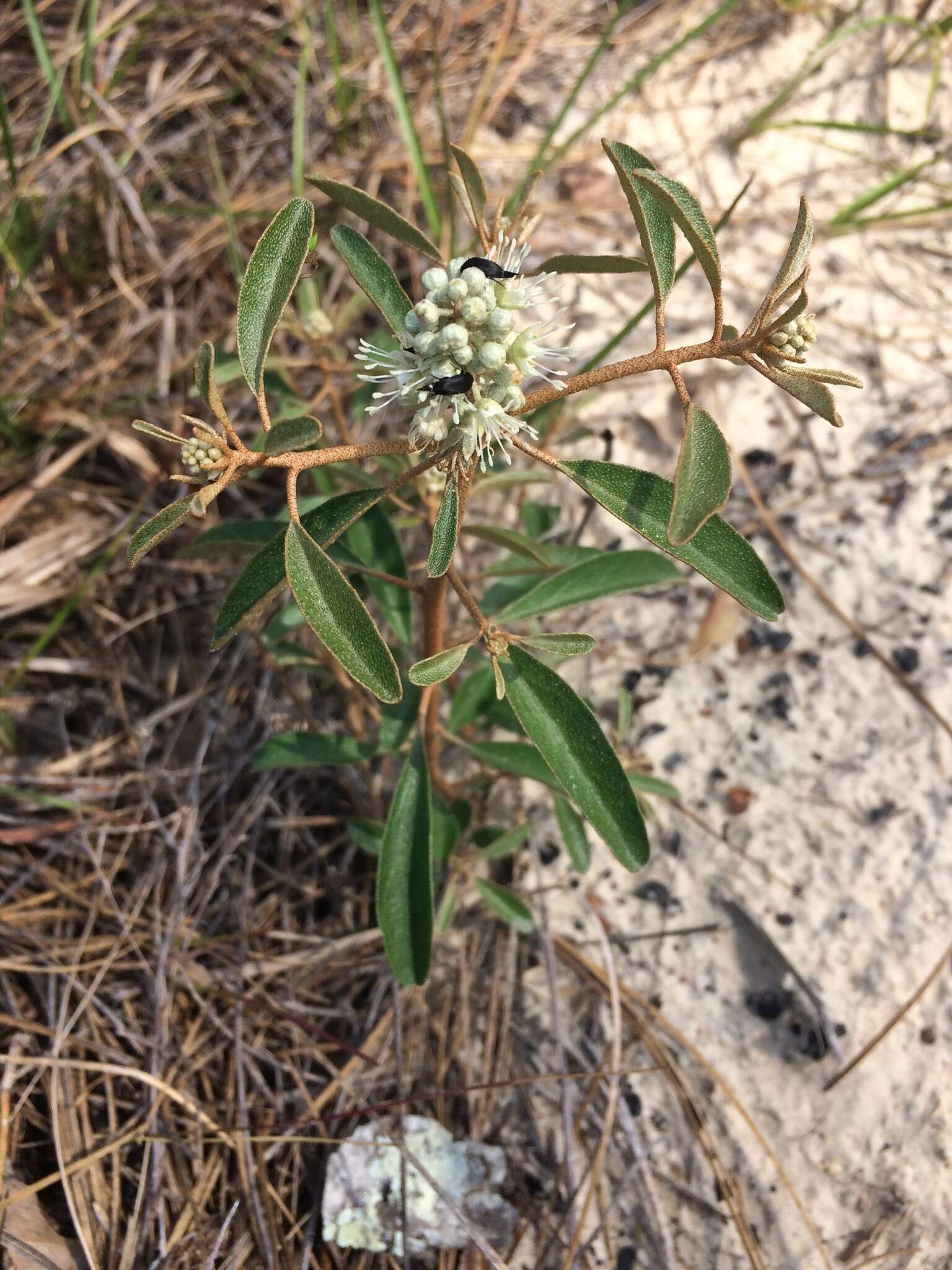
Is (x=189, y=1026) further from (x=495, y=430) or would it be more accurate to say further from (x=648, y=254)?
(x=648, y=254)

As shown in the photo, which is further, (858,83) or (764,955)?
(858,83)

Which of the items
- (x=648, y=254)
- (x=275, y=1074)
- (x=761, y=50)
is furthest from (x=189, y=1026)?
(x=761, y=50)

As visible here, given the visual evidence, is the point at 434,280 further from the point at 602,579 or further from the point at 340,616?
the point at 602,579

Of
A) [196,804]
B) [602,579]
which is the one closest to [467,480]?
[602,579]

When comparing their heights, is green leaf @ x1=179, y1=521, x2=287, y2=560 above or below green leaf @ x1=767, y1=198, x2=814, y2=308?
below

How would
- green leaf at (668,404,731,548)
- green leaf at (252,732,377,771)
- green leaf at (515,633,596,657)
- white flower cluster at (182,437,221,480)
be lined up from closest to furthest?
green leaf at (668,404,731,548) → white flower cluster at (182,437,221,480) → green leaf at (515,633,596,657) → green leaf at (252,732,377,771)

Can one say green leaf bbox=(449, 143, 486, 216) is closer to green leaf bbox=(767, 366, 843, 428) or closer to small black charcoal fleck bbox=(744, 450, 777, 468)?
green leaf bbox=(767, 366, 843, 428)

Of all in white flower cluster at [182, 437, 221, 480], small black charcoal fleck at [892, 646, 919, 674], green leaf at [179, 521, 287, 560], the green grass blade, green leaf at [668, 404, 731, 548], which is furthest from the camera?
the green grass blade

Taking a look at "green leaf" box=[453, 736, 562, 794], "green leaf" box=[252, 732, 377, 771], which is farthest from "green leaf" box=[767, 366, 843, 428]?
"green leaf" box=[252, 732, 377, 771]

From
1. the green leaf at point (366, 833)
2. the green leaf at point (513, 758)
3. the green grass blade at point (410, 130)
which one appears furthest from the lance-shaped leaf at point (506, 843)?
the green grass blade at point (410, 130)
